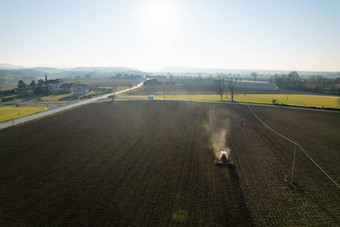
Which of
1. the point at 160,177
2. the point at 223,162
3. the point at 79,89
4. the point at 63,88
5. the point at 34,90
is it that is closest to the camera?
the point at 160,177

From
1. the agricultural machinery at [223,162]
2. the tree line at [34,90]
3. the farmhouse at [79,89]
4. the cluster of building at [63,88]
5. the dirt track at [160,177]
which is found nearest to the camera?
the dirt track at [160,177]

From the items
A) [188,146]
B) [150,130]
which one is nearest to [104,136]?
[150,130]

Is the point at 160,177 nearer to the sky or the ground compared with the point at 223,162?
nearer to the ground

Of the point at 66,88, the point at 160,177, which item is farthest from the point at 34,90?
the point at 160,177

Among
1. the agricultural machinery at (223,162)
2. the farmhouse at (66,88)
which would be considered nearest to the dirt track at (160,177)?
the agricultural machinery at (223,162)

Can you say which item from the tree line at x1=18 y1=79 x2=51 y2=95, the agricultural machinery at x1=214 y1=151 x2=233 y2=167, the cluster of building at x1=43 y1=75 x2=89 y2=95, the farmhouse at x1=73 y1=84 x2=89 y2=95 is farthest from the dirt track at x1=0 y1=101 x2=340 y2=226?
the tree line at x1=18 y1=79 x2=51 y2=95

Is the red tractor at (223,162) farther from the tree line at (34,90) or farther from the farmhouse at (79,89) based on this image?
the tree line at (34,90)

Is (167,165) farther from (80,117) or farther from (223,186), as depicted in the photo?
(80,117)

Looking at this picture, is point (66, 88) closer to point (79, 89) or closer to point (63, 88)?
point (63, 88)
